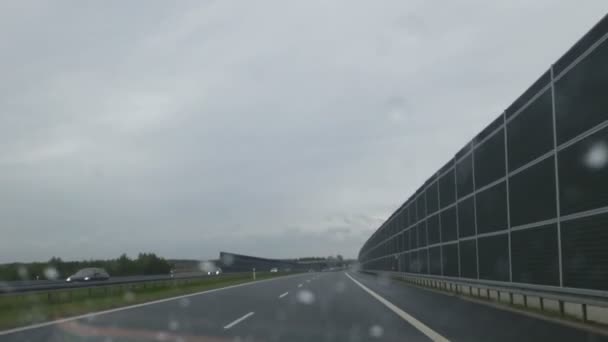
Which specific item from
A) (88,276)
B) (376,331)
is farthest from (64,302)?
(88,276)

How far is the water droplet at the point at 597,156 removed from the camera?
12047mm

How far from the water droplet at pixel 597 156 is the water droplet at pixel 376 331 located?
5245 mm

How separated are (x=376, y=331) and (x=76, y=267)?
6762cm

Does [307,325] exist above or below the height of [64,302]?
above

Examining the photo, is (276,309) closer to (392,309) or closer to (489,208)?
(392,309)

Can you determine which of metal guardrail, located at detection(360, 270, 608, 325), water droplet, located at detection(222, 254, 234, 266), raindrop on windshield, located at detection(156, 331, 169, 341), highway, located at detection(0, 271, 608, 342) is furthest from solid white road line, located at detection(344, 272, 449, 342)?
water droplet, located at detection(222, 254, 234, 266)

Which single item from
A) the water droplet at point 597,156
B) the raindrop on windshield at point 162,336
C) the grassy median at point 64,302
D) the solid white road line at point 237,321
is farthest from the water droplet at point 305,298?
the water droplet at point 597,156

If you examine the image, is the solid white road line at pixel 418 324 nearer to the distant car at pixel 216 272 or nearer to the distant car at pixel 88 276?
the distant car at pixel 88 276

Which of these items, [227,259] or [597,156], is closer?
[597,156]

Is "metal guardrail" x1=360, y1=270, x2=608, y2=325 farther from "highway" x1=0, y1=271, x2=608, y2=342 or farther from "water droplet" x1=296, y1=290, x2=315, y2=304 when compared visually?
"water droplet" x1=296, y1=290, x2=315, y2=304

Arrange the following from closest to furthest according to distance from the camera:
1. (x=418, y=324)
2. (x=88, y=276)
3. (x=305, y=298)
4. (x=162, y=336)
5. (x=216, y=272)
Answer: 1. (x=162, y=336)
2. (x=418, y=324)
3. (x=305, y=298)
4. (x=88, y=276)
5. (x=216, y=272)

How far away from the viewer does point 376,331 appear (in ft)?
40.9

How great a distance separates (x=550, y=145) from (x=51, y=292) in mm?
19369

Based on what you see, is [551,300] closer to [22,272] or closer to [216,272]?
[22,272]
